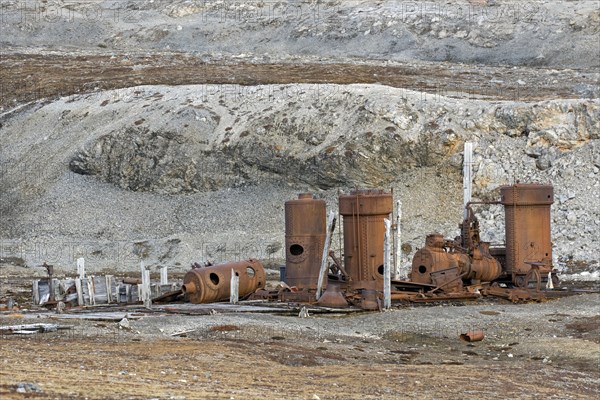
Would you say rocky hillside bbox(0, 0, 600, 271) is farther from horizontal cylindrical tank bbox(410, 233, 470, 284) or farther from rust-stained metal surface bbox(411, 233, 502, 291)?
horizontal cylindrical tank bbox(410, 233, 470, 284)

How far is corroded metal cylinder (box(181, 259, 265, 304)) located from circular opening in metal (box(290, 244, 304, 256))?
33.1 inches

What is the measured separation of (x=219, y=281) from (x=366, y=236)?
11.4 ft

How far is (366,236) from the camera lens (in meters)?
29.9

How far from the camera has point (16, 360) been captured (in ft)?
55.8

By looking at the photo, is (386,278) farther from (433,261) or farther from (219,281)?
(219,281)

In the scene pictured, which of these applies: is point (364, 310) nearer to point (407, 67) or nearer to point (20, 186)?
point (20, 186)

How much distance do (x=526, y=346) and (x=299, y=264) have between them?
7543 mm

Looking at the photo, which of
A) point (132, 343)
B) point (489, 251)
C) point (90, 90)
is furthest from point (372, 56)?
point (132, 343)

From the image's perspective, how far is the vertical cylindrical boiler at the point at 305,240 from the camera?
3027 centimetres

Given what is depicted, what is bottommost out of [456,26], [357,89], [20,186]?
[20,186]

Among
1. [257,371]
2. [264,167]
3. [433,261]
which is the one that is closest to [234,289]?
[433,261]

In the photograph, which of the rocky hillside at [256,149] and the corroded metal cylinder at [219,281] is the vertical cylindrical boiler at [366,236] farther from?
the rocky hillside at [256,149]

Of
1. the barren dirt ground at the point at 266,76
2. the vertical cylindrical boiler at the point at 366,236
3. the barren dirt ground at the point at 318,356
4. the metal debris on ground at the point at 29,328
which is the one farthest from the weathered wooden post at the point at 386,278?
the barren dirt ground at the point at 266,76

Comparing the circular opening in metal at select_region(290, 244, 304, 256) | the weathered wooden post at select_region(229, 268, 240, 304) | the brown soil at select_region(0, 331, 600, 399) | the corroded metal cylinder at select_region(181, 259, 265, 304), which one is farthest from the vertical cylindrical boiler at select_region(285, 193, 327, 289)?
the brown soil at select_region(0, 331, 600, 399)
